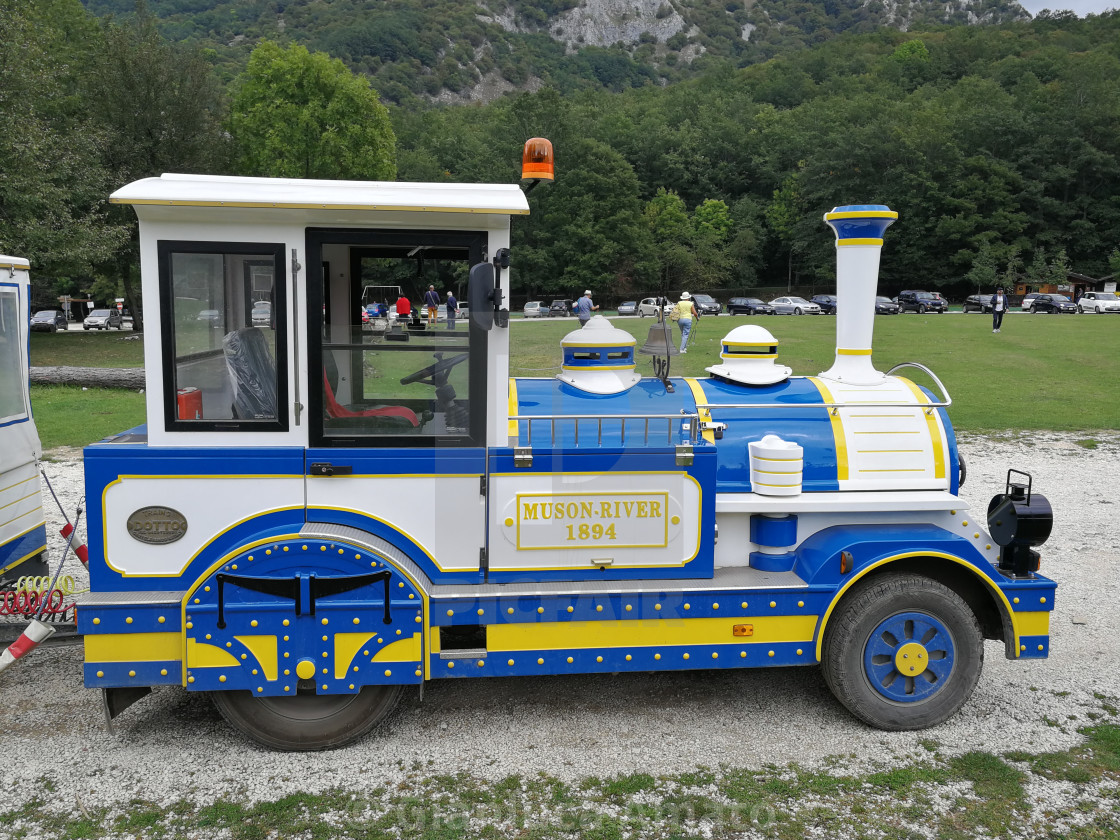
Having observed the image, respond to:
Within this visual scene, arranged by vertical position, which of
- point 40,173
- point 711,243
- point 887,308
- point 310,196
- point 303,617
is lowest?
point 303,617

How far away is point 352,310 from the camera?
4242 millimetres

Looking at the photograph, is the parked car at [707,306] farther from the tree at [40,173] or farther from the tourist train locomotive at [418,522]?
the tourist train locomotive at [418,522]

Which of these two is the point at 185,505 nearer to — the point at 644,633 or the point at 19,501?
the point at 19,501

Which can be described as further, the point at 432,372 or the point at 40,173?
the point at 40,173

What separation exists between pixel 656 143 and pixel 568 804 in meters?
90.8

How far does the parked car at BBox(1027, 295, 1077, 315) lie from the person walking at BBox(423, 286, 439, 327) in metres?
53.5

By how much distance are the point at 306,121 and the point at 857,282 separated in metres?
39.2

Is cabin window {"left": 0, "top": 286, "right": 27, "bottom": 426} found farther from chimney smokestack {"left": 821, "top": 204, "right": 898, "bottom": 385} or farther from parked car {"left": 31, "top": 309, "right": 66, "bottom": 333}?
parked car {"left": 31, "top": 309, "right": 66, "bottom": 333}

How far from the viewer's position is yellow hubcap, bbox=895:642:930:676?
14.7ft

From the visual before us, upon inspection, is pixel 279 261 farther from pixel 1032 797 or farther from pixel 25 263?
pixel 1032 797

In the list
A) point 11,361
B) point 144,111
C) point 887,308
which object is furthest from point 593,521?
point 887,308

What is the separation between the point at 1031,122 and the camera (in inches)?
2753

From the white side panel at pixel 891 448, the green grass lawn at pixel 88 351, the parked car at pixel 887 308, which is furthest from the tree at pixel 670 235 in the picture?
the white side panel at pixel 891 448

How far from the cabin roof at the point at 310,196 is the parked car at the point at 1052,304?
53.6 metres
